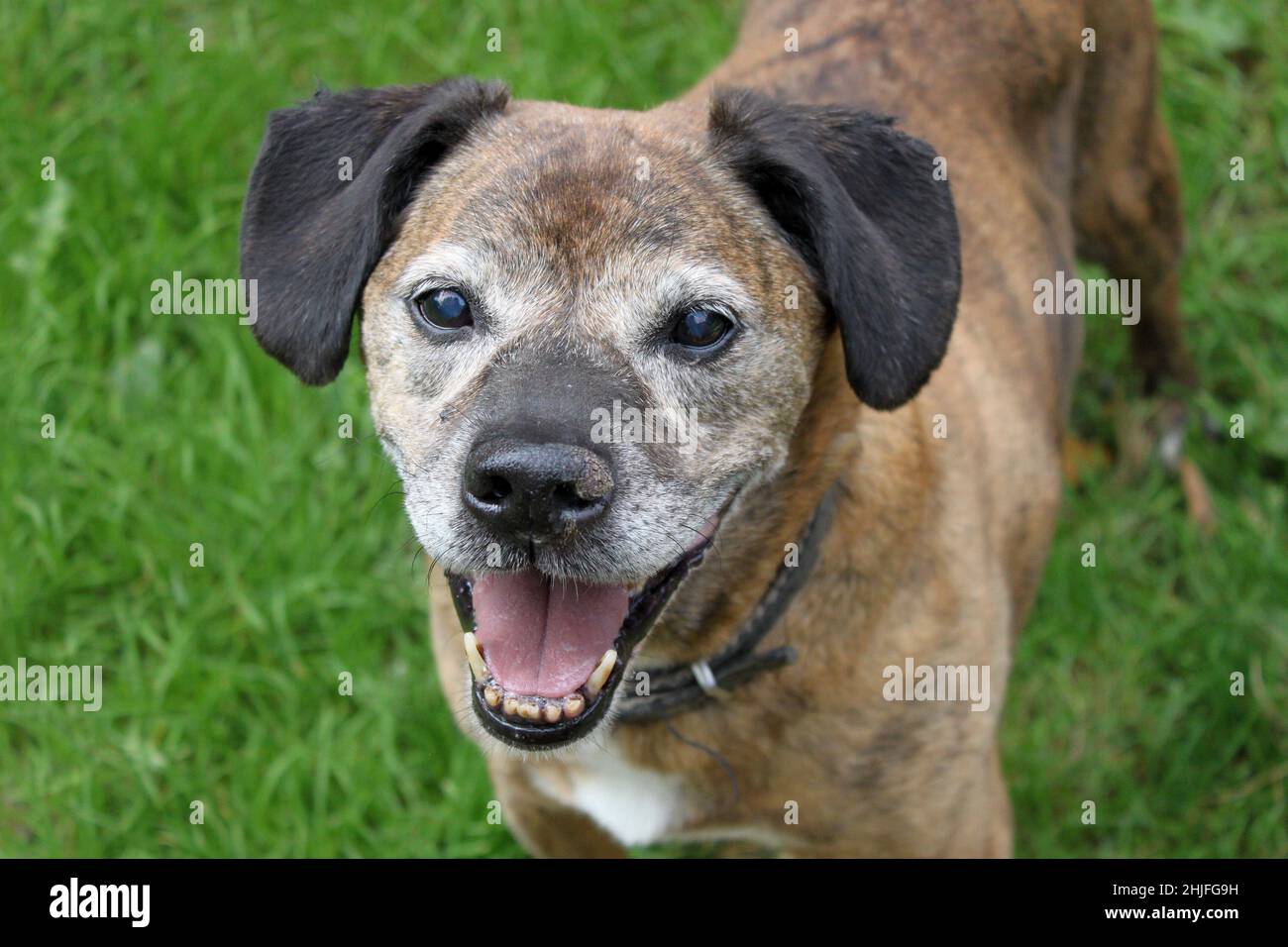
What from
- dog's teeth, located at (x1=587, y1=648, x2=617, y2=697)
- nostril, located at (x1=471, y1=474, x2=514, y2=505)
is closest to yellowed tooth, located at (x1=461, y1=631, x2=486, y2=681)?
dog's teeth, located at (x1=587, y1=648, x2=617, y2=697)

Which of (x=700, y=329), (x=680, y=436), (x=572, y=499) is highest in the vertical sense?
(x=700, y=329)

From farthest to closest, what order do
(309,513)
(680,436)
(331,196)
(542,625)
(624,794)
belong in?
(309,513), (624,794), (331,196), (542,625), (680,436)

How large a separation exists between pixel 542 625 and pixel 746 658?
1.64ft

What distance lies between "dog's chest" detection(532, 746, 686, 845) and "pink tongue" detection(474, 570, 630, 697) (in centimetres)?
50

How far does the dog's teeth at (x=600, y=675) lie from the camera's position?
114 inches

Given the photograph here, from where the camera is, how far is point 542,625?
2949 millimetres

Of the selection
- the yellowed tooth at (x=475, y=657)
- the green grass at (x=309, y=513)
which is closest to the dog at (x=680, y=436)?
the yellowed tooth at (x=475, y=657)

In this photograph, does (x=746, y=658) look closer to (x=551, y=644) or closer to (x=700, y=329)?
(x=551, y=644)

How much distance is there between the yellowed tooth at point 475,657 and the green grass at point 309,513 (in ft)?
4.53

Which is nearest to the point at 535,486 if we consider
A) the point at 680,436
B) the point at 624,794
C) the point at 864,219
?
the point at 680,436

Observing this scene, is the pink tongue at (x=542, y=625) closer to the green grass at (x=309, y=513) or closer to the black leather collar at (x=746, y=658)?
the black leather collar at (x=746, y=658)

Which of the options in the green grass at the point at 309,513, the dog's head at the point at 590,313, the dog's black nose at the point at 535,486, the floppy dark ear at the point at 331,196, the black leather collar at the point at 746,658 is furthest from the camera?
the green grass at the point at 309,513
